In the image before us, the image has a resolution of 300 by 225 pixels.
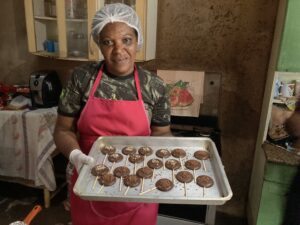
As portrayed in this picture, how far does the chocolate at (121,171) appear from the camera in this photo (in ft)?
3.85

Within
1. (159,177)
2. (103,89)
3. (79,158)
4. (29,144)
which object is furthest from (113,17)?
(29,144)

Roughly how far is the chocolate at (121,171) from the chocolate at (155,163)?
0.35ft

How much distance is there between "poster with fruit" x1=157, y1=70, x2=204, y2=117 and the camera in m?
2.30

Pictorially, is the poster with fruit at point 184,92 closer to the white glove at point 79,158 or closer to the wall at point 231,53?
the wall at point 231,53

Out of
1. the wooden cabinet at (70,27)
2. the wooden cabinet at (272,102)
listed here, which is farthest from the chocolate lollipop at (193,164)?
the wooden cabinet at (70,27)

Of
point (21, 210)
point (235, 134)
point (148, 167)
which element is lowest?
point (21, 210)

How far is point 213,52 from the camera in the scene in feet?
7.26

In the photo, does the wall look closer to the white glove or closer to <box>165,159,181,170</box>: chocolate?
<box>165,159,181,170</box>: chocolate

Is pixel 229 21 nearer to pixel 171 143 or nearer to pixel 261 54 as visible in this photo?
pixel 261 54

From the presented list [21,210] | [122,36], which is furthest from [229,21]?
[21,210]

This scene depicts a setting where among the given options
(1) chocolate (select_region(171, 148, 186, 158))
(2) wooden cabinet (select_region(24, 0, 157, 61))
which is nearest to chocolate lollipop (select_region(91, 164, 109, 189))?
(1) chocolate (select_region(171, 148, 186, 158))

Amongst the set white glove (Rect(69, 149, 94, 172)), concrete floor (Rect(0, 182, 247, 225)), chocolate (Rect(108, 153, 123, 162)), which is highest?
white glove (Rect(69, 149, 94, 172))

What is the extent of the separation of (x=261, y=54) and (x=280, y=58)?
0.50 metres

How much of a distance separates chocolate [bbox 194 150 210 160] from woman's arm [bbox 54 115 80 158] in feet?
1.81
